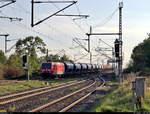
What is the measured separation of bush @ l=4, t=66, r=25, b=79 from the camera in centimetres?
5147

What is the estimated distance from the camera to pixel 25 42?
68188 mm

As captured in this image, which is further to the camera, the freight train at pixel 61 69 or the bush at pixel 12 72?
the bush at pixel 12 72

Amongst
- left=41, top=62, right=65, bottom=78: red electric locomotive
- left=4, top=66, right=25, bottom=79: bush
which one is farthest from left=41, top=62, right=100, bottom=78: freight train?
left=4, top=66, right=25, bottom=79: bush

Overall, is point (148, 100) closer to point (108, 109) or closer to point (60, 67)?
point (108, 109)

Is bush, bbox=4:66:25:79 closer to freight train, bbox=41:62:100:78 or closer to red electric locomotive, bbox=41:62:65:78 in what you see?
freight train, bbox=41:62:100:78

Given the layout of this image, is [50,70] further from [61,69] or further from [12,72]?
[12,72]

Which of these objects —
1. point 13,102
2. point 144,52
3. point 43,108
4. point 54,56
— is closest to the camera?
point 43,108

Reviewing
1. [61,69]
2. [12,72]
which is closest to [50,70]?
[61,69]

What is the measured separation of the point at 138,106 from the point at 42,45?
58.1m

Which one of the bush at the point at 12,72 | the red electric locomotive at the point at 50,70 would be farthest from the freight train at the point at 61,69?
the bush at the point at 12,72

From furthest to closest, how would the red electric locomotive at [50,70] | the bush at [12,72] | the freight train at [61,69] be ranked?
the bush at [12,72], the freight train at [61,69], the red electric locomotive at [50,70]

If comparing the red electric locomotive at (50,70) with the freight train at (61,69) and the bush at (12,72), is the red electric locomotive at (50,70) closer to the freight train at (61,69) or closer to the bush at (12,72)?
the freight train at (61,69)

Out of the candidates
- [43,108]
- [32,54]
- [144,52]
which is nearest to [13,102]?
[43,108]

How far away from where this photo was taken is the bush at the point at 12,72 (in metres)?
51.5
